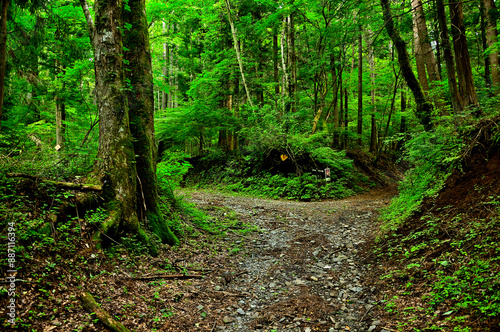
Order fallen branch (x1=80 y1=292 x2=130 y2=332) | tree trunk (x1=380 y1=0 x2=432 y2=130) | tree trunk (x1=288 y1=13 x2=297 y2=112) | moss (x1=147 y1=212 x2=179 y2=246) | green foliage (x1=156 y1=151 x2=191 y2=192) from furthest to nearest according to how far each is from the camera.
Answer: tree trunk (x1=288 y1=13 x2=297 y2=112)
tree trunk (x1=380 y1=0 x2=432 y2=130)
green foliage (x1=156 y1=151 x2=191 y2=192)
moss (x1=147 y1=212 x2=179 y2=246)
fallen branch (x1=80 y1=292 x2=130 y2=332)

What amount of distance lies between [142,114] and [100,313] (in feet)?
14.1

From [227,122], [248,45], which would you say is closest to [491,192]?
[227,122]

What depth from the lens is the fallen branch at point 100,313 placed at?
292 cm

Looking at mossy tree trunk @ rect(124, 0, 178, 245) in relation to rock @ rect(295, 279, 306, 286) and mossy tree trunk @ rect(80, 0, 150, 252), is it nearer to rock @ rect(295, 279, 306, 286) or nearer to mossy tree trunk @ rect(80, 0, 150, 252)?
mossy tree trunk @ rect(80, 0, 150, 252)

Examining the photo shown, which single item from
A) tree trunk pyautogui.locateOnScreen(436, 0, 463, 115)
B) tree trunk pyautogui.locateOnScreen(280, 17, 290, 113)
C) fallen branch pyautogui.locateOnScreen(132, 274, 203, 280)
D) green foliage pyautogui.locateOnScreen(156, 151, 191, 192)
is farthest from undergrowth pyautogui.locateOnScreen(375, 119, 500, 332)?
tree trunk pyautogui.locateOnScreen(280, 17, 290, 113)

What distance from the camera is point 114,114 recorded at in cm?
524

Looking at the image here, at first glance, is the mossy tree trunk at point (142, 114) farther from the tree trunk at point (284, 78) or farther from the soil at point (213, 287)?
the tree trunk at point (284, 78)

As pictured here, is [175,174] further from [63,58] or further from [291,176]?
[291,176]

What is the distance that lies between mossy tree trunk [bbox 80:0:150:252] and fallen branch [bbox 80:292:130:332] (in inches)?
73.9

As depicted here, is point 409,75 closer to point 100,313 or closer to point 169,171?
point 169,171

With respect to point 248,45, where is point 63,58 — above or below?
below

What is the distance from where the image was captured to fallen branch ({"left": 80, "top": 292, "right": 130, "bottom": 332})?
2922 millimetres

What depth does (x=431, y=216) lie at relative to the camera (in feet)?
17.2

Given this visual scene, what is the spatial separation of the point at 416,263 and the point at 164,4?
43.8 ft
